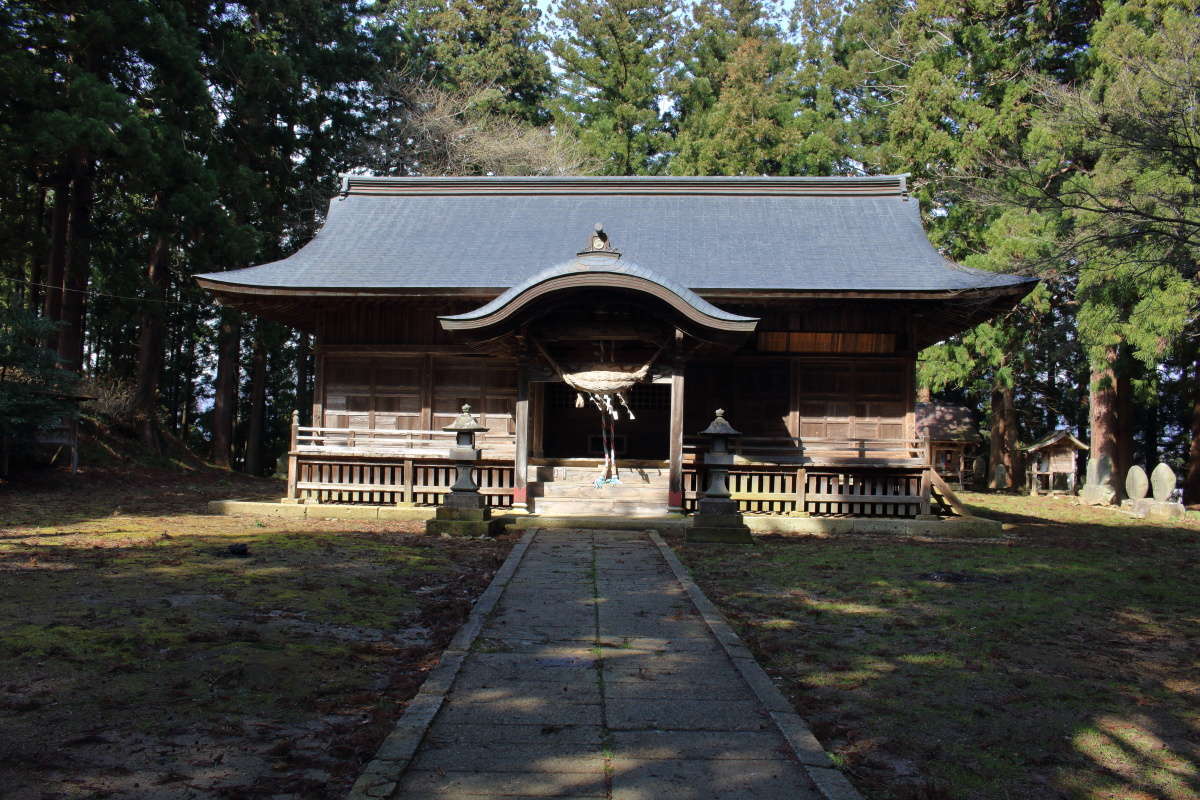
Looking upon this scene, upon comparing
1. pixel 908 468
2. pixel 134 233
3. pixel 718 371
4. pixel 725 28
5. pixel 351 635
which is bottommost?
pixel 351 635

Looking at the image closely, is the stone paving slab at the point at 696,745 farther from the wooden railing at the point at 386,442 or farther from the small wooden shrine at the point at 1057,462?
the small wooden shrine at the point at 1057,462

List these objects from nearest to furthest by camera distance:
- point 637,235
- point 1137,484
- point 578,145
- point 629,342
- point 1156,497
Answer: point 629,342, point 637,235, point 1156,497, point 1137,484, point 578,145

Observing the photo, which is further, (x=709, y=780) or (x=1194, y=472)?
(x=1194, y=472)

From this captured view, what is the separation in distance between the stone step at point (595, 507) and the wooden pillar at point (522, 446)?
0.29 m

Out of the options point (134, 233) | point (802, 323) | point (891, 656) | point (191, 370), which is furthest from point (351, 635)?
point (191, 370)

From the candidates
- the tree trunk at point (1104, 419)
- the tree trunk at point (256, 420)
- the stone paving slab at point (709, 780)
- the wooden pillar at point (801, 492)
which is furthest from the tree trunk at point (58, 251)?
the tree trunk at point (1104, 419)

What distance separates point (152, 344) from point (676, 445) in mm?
16421

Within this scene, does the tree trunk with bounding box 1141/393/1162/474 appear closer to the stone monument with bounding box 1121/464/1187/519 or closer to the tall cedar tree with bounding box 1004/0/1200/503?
the tall cedar tree with bounding box 1004/0/1200/503

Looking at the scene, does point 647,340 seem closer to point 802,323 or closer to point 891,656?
point 802,323

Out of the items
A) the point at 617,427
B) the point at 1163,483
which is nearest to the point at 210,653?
the point at 617,427

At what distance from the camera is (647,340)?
1302 centimetres

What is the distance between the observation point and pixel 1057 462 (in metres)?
26.7

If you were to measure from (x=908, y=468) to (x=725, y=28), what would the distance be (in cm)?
2736

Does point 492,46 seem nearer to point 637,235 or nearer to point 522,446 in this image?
point 637,235
